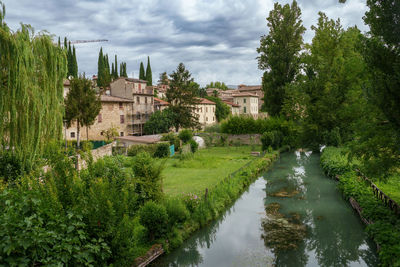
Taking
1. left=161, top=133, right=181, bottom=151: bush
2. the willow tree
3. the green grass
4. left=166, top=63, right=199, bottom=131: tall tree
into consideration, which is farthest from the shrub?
left=166, top=63, right=199, bottom=131: tall tree

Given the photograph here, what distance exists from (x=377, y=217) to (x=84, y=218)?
10325mm

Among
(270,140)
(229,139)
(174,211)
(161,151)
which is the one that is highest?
(270,140)

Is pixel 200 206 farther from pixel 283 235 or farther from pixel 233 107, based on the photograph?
pixel 233 107

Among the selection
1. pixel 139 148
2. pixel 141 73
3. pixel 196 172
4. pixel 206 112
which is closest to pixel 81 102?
pixel 139 148

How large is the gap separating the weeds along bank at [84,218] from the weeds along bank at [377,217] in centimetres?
648

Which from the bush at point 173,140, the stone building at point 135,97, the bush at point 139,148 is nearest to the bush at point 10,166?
the bush at point 139,148

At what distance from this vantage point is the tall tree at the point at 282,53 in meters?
39.9

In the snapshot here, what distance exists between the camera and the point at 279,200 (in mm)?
18062

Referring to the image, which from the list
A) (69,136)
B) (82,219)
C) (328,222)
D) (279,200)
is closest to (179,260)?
(82,219)

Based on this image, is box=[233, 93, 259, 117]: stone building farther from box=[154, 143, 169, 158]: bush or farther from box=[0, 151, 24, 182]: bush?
box=[0, 151, 24, 182]: bush

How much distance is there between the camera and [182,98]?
179 ft

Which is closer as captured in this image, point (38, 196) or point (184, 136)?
point (38, 196)

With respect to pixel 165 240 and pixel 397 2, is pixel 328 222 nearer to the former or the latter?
pixel 165 240

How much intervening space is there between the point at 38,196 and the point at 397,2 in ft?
35.3
